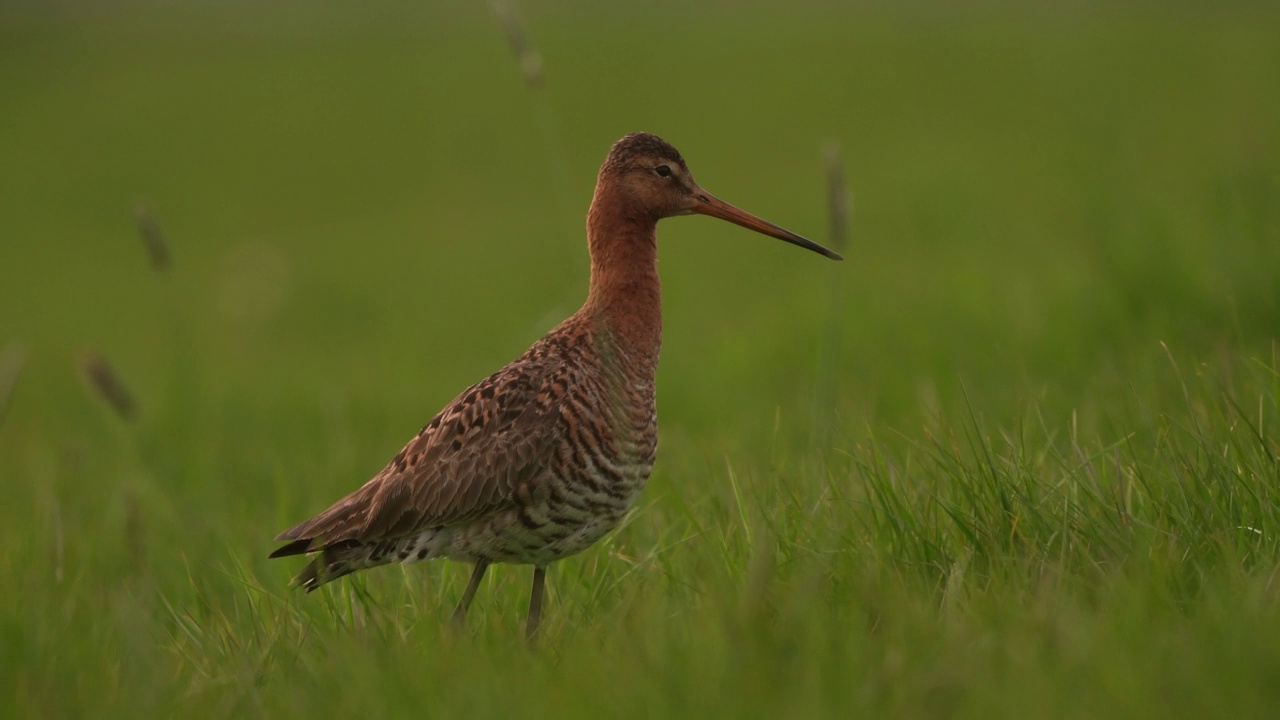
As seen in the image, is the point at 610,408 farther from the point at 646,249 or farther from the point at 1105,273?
the point at 1105,273

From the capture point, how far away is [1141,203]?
9070 mm

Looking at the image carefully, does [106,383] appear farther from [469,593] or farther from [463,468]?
[469,593]

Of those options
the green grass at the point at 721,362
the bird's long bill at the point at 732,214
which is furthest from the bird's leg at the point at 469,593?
the bird's long bill at the point at 732,214

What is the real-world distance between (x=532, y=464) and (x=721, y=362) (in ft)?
18.1

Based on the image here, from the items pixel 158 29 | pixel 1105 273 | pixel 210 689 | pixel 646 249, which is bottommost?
pixel 1105 273

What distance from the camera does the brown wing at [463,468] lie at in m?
4.38

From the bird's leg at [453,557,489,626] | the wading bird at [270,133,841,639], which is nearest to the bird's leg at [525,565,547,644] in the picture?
the wading bird at [270,133,841,639]

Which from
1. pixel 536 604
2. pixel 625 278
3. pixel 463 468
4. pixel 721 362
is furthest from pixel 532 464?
pixel 721 362

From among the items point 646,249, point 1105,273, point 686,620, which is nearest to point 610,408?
point 646,249

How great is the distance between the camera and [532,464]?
4371 millimetres

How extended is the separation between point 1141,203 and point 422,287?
8.95 meters

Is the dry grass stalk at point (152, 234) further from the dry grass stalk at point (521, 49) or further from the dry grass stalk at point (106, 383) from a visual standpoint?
the dry grass stalk at point (521, 49)

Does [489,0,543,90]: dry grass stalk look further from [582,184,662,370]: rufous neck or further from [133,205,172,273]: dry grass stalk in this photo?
[133,205,172,273]: dry grass stalk

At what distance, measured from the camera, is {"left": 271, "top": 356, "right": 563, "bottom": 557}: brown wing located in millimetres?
4383
